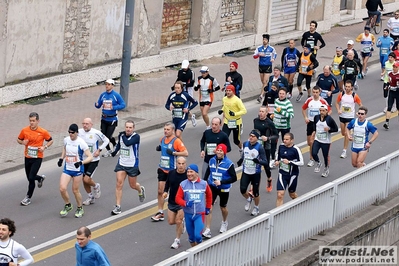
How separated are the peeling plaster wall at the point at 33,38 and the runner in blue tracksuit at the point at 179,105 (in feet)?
17.0

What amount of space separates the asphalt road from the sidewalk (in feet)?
3.41

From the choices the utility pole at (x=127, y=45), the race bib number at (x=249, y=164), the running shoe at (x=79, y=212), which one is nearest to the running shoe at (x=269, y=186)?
the race bib number at (x=249, y=164)

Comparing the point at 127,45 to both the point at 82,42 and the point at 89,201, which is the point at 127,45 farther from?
the point at 89,201

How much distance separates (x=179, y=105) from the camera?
19938 mm

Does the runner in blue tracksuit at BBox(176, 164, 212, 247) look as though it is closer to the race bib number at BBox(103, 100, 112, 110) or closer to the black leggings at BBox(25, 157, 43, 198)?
the black leggings at BBox(25, 157, 43, 198)

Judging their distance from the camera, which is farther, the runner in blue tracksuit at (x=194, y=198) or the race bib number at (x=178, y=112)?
the race bib number at (x=178, y=112)

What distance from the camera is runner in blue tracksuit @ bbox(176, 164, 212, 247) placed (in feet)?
45.2

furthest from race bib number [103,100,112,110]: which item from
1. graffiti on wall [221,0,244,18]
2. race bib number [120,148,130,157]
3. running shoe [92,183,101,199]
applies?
graffiti on wall [221,0,244,18]

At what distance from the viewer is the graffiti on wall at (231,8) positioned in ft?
103

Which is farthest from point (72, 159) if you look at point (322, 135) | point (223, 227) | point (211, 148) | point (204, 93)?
point (204, 93)

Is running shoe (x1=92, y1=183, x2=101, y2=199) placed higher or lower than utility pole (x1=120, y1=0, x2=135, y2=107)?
lower

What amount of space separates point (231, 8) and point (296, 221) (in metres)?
19.2

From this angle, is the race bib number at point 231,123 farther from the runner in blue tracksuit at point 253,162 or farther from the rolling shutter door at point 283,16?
the rolling shutter door at point 283,16

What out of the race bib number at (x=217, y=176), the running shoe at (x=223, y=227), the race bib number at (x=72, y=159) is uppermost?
the race bib number at (x=217, y=176)
